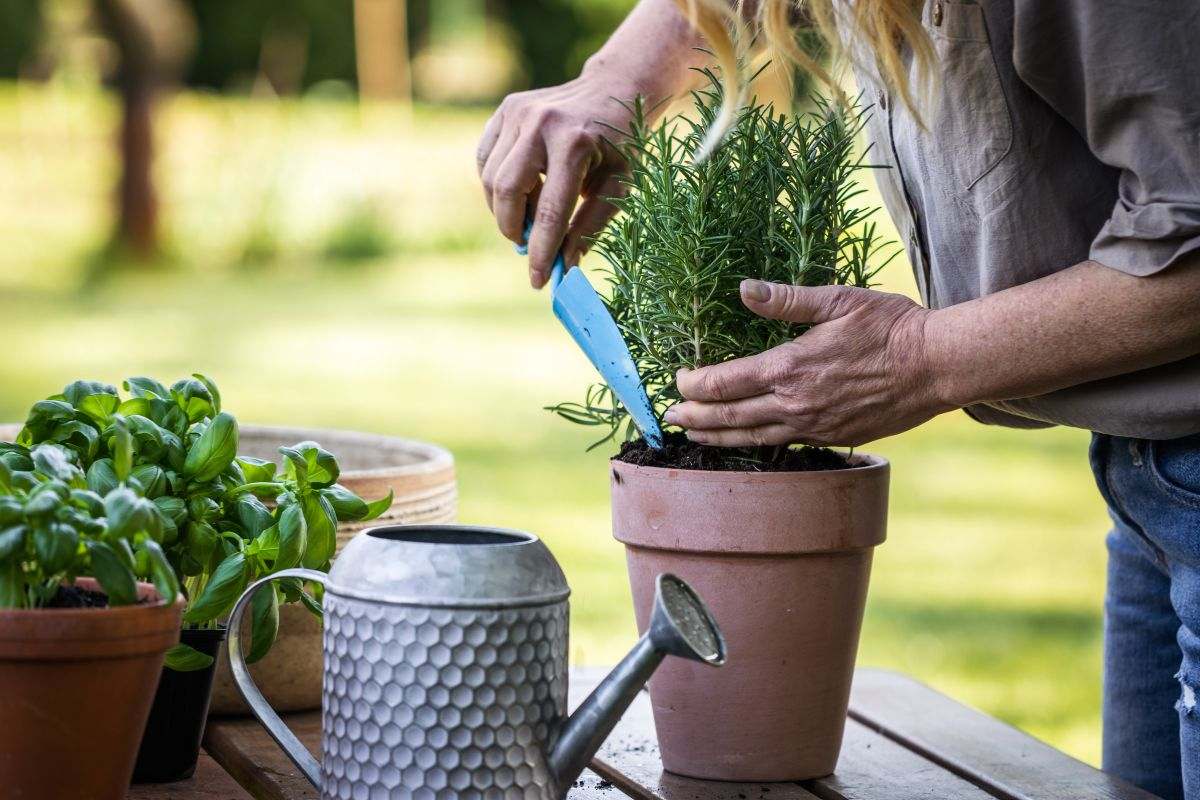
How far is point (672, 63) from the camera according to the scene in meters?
1.44

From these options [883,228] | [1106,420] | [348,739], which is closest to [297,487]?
[348,739]

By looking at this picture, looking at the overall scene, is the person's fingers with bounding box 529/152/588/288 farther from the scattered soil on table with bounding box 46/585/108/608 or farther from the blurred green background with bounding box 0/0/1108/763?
the scattered soil on table with bounding box 46/585/108/608

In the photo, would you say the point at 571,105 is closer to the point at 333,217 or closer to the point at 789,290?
the point at 789,290

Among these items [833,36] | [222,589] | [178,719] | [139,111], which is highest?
[139,111]

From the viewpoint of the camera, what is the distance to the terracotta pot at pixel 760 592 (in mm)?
1134

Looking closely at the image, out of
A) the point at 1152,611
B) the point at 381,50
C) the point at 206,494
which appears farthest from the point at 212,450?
the point at 381,50

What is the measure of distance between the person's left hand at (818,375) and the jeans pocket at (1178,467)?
21 cm

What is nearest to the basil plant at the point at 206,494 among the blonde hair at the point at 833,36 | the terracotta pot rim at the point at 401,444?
the terracotta pot rim at the point at 401,444

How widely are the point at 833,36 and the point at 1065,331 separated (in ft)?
1.08

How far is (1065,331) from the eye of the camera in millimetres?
1116

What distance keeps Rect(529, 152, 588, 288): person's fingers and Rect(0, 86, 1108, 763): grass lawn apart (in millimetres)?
567

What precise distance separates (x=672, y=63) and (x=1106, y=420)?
55 centimetres

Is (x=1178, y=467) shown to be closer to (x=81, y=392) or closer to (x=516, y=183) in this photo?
(x=516, y=183)

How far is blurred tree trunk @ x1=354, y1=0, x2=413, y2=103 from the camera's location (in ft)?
42.8
